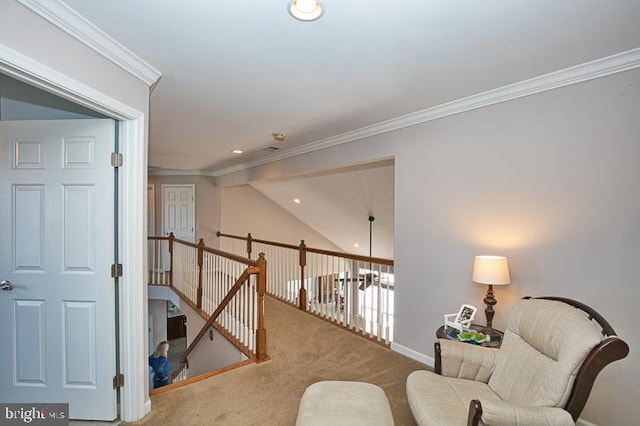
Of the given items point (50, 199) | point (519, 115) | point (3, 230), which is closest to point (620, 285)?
point (519, 115)

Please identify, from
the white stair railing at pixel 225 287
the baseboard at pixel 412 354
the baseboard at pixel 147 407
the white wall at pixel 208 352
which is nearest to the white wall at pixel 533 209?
the baseboard at pixel 412 354

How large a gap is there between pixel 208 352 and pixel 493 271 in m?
3.88

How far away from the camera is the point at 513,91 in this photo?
7.94ft

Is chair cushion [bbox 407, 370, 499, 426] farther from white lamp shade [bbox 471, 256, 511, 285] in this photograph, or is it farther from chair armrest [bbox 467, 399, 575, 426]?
white lamp shade [bbox 471, 256, 511, 285]

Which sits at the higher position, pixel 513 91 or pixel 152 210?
pixel 513 91

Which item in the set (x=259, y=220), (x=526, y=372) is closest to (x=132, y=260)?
(x=526, y=372)

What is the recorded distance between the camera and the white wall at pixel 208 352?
378cm

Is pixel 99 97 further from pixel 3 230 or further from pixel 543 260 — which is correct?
pixel 543 260

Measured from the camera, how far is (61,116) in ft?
7.90

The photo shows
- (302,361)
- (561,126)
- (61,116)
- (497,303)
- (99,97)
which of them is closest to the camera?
(99,97)

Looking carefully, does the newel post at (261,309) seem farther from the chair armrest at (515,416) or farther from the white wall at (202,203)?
the white wall at (202,203)

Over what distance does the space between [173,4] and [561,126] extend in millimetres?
2596

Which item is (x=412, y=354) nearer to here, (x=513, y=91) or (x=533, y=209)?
(x=533, y=209)

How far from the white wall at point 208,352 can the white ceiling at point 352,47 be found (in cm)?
279
